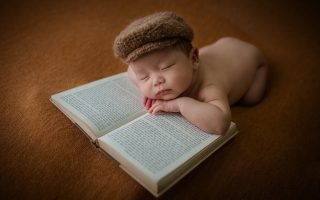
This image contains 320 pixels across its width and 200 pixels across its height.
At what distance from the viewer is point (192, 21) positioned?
5.01ft

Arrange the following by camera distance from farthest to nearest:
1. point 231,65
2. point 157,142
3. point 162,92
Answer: point 231,65 → point 162,92 → point 157,142

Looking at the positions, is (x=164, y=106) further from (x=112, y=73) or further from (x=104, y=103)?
(x=112, y=73)

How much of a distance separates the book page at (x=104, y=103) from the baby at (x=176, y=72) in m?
0.06

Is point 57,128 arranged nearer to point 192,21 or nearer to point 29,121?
point 29,121

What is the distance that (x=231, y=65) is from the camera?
117 centimetres

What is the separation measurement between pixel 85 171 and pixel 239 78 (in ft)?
2.27

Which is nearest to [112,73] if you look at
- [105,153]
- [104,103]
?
[104,103]

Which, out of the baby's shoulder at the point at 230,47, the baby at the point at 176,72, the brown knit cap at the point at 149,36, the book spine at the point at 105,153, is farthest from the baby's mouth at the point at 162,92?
the baby's shoulder at the point at 230,47

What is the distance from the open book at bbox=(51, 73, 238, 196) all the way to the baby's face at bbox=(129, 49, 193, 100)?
87 mm

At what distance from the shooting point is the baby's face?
92cm

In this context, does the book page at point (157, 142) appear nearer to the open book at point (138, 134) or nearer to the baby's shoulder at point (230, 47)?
the open book at point (138, 134)

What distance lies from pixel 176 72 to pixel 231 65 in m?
0.34

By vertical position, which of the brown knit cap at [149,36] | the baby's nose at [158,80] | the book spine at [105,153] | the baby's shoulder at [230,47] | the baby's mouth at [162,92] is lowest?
the book spine at [105,153]

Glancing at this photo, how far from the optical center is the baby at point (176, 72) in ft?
2.86
